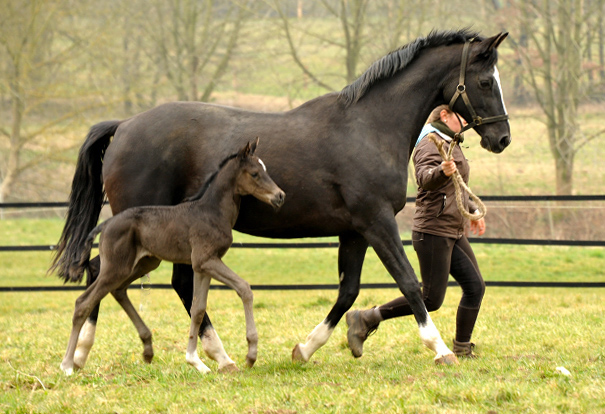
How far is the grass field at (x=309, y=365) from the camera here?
3670mm

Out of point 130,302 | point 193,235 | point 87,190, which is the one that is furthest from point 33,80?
point 193,235

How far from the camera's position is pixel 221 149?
488 cm

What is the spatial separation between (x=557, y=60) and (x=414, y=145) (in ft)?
41.7

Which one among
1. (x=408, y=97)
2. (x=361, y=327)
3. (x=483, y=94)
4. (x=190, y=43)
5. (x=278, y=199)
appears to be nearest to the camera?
(x=278, y=199)

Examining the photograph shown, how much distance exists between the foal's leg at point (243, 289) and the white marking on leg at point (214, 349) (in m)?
0.33

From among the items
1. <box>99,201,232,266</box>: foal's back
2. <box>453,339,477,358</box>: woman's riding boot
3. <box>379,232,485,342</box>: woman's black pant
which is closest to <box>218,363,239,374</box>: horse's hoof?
<box>99,201,232,266</box>: foal's back

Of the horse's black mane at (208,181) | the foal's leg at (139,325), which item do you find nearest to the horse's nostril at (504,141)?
the horse's black mane at (208,181)

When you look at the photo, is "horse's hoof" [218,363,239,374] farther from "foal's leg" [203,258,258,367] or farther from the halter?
the halter

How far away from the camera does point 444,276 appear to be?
4.96 meters

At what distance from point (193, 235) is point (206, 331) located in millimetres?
809

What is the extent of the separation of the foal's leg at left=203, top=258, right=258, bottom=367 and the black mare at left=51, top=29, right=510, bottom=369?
1.30 feet

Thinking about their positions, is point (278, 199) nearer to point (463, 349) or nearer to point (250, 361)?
point (250, 361)

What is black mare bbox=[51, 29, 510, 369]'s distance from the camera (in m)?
4.66

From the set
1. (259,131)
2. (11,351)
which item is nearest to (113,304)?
(11,351)
